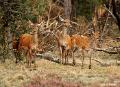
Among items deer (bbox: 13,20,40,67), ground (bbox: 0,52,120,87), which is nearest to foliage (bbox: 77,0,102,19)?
ground (bbox: 0,52,120,87)

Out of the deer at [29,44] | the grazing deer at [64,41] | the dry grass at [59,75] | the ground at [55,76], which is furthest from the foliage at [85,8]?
the deer at [29,44]

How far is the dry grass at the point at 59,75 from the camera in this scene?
44.2ft

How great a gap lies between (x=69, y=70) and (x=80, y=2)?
17.7m

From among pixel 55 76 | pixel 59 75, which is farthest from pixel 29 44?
pixel 55 76

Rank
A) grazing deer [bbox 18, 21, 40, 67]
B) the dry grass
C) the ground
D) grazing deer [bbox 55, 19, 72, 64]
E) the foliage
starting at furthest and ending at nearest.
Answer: the foliage < grazing deer [bbox 55, 19, 72, 64] < grazing deer [bbox 18, 21, 40, 67] < the dry grass < the ground

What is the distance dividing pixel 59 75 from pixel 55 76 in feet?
1.06

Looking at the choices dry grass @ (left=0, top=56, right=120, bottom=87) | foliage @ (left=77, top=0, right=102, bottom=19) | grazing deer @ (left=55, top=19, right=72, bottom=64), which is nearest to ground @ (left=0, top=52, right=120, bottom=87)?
dry grass @ (left=0, top=56, right=120, bottom=87)

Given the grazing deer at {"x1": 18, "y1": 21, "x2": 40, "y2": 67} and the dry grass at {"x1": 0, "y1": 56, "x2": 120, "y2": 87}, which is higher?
the grazing deer at {"x1": 18, "y1": 21, "x2": 40, "y2": 67}

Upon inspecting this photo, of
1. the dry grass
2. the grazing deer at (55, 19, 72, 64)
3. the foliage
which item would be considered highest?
the foliage

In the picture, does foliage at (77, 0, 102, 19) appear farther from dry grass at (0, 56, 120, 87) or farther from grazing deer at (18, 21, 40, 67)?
grazing deer at (18, 21, 40, 67)

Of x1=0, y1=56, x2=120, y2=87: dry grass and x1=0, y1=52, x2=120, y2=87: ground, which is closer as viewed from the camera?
x1=0, y1=52, x2=120, y2=87: ground

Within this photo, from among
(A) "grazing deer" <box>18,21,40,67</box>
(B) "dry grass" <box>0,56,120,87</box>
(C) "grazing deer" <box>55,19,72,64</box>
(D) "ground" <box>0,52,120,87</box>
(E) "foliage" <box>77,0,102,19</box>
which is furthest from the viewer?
(E) "foliage" <box>77,0,102,19</box>

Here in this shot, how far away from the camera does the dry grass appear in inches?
531

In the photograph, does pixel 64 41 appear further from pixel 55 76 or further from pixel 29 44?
pixel 55 76
